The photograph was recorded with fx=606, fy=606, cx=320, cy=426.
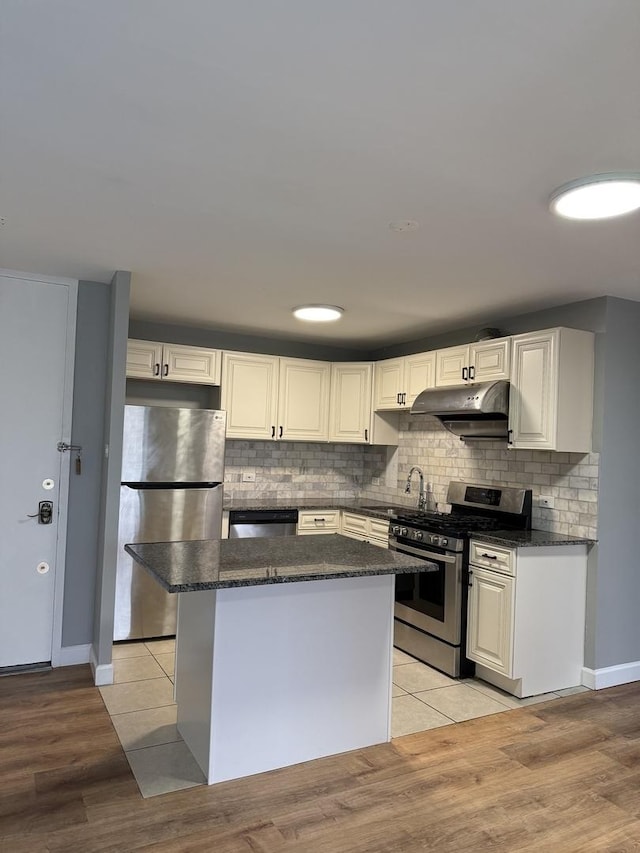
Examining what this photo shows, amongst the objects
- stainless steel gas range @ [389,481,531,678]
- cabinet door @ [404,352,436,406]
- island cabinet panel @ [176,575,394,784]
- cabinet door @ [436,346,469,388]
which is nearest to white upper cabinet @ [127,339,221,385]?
cabinet door @ [404,352,436,406]

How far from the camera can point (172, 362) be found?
16.1 ft

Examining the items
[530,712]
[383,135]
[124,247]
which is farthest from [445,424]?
[383,135]

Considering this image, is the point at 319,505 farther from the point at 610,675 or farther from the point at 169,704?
the point at 610,675

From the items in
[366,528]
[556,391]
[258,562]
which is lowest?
[366,528]

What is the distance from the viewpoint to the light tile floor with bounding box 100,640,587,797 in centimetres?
266

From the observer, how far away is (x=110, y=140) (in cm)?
205

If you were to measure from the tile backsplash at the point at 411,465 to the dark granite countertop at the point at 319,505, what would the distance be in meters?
0.09

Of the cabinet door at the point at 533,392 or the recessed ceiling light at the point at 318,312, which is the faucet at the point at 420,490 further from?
the recessed ceiling light at the point at 318,312

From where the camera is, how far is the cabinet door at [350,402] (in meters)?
5.56

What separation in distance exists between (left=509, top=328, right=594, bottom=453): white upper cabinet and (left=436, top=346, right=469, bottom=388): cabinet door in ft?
1.86

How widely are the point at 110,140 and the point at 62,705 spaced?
9.28ft

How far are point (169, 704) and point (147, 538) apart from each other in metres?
1.36

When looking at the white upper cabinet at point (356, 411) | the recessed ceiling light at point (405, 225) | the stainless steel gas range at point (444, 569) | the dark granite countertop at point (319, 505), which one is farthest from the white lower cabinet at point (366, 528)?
the recessed ceiling light at point (405, 225)

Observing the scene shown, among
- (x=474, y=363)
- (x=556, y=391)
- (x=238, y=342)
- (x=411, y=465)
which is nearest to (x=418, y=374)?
(x=474, y=363)
